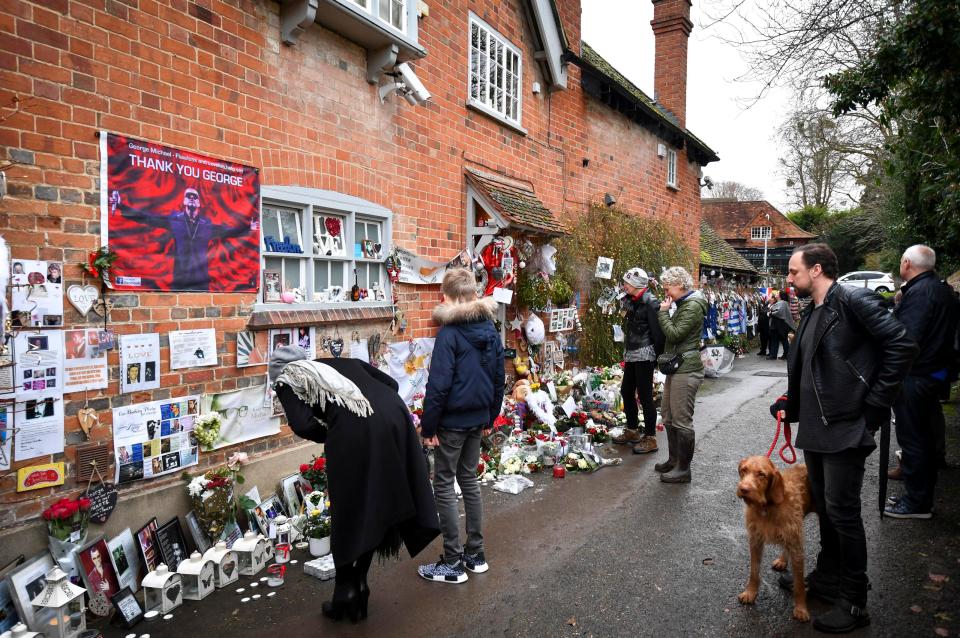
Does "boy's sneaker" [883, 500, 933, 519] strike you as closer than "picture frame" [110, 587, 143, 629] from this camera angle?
No

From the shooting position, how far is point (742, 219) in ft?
157

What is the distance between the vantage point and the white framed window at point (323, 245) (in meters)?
5.28

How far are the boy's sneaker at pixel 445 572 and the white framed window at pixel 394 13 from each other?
532 cm

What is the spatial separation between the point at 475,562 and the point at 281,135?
158 inches

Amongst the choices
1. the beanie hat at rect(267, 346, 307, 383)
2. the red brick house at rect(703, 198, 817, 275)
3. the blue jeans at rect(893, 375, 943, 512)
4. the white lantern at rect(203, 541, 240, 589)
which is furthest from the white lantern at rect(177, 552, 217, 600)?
the red brick house at rect(703, 198, 817, 275)

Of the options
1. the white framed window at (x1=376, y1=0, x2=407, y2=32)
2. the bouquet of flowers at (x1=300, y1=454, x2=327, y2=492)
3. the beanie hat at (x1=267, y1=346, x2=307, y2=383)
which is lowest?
the bouquet of flowers at (x1=300, y1=454, x2=327, y2=492)

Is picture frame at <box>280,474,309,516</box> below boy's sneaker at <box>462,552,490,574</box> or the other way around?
the other way around

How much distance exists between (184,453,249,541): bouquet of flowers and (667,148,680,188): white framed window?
13.2 metres

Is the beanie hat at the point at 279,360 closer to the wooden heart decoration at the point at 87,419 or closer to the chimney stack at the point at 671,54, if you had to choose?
the wooden heart decoration at the point at 87,419

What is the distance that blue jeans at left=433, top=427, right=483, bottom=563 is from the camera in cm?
388

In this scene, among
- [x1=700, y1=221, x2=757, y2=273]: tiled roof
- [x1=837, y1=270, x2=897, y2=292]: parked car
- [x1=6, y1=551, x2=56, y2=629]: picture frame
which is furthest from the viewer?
[x1=837, y1=270, x2=897, y2=292]: parked car

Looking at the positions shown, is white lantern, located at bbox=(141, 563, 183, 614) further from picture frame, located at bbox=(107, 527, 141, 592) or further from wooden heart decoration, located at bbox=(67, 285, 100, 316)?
wooden heart decoration, located at bbox=(67, 285, 100, 316)

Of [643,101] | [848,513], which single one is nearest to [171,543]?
[848,513]

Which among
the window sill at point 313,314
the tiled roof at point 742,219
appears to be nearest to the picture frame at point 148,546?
the window sill at point 313,314
